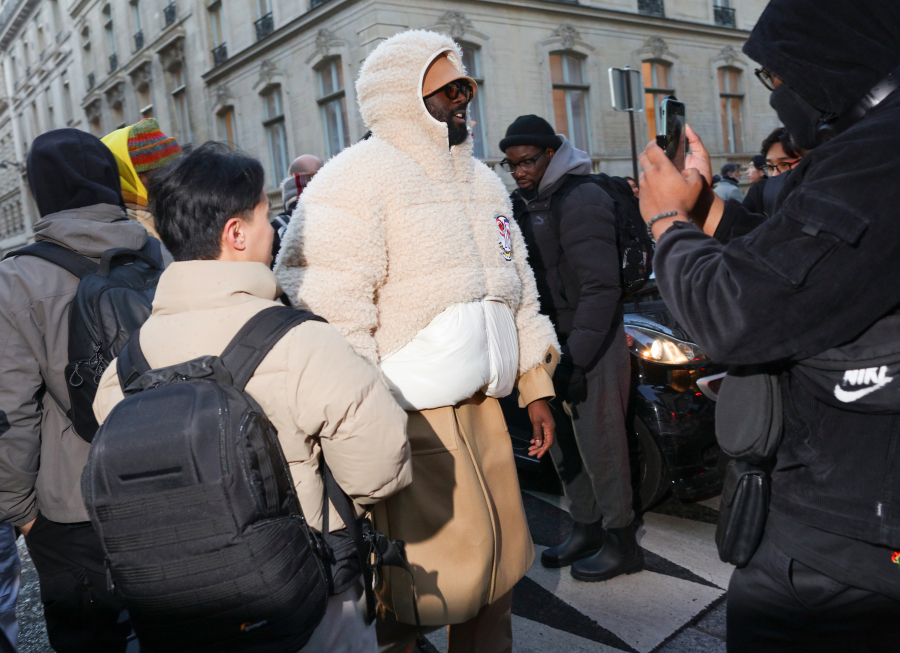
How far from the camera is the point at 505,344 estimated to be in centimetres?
214

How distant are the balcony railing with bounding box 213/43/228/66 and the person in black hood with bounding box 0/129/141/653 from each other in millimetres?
18758

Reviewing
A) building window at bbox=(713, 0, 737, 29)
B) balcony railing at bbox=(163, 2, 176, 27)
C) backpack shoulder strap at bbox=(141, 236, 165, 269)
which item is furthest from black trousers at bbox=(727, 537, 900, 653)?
balcony railing at bbox=(163, 2, 176, 27)

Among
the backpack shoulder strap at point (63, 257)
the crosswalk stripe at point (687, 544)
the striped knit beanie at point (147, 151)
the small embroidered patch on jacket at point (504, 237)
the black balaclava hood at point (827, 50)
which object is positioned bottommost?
the crosswalk stripe at point (687, 544)

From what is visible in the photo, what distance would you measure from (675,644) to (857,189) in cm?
211

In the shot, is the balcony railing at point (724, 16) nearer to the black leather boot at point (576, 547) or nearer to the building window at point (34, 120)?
the black leather boot at point (576, 547)

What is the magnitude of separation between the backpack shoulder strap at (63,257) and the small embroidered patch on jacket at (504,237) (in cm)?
126

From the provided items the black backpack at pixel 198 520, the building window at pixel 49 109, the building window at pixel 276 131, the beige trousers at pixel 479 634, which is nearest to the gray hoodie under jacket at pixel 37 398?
the black backpack at pixel 198 520

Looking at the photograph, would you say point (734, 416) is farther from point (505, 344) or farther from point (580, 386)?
point (580, 386)

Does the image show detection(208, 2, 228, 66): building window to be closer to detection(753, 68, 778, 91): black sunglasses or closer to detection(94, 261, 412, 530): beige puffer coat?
detection(94, 261, 412, 530): beige puffer coat

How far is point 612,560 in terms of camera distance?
3.20m

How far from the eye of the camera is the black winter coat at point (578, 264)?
3014mm

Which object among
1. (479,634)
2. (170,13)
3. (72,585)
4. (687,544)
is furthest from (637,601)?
(170,13)

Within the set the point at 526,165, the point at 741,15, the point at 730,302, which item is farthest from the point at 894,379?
the point at 741,15

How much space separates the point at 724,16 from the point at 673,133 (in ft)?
68.5
